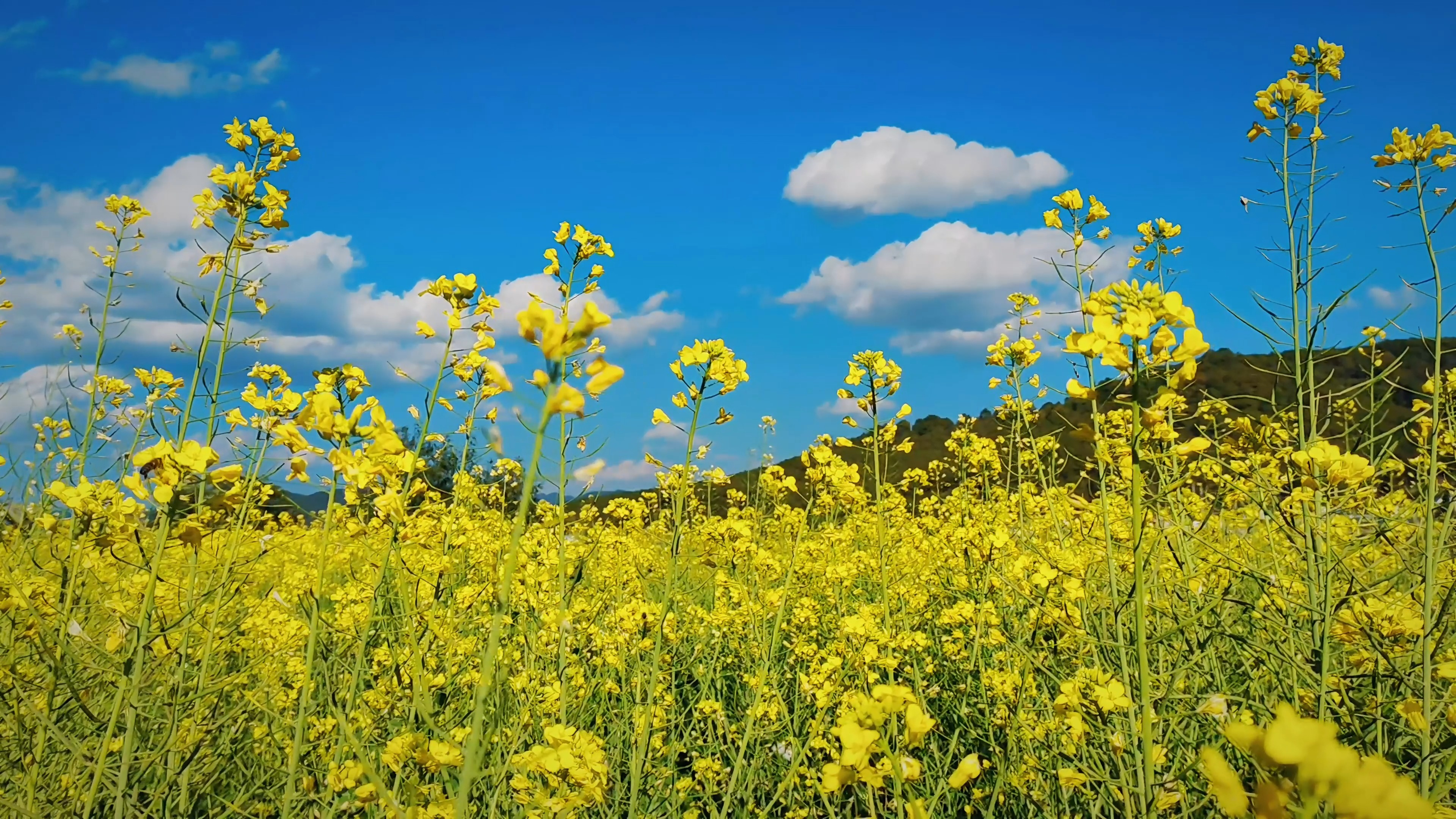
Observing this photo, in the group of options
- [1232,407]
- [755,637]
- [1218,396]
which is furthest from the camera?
[1218,396]

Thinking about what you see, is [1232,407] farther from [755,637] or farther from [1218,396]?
[1218,396]

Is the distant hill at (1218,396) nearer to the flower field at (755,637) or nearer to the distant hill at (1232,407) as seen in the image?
the distant hill at (1232,407)

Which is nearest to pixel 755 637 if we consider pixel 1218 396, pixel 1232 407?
pixel 1232 407

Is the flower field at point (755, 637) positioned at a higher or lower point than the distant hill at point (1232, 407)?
lower

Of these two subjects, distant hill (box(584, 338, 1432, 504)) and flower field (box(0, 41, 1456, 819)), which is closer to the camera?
flower field (box(0, 41, 1456, 819))

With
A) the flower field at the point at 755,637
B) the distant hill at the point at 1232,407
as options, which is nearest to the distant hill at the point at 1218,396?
the distant hill at the point at 1232,407

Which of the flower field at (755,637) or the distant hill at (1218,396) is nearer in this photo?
the flower field at (755,637)

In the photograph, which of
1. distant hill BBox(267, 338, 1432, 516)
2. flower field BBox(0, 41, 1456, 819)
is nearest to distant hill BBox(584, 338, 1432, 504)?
distant hill BBox(267, 338, 1432, 516)

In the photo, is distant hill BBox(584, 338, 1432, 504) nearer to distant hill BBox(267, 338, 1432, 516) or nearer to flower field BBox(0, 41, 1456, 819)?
distant hill BBox(267, 338, 1432, 516)

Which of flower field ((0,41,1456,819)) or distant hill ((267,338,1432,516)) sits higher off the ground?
distant hill ((267,338,1432,516))

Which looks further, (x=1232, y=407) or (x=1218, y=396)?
(x=1218, y=396)

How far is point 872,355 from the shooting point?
3.50 m

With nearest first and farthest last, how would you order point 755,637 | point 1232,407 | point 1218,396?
1. point 1232,407
2. point 755,637
3. point 1218,396

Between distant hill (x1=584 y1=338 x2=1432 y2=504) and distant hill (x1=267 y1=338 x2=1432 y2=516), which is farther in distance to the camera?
distant hill (x1=584 y1=338 x2=1432 y2=504)
